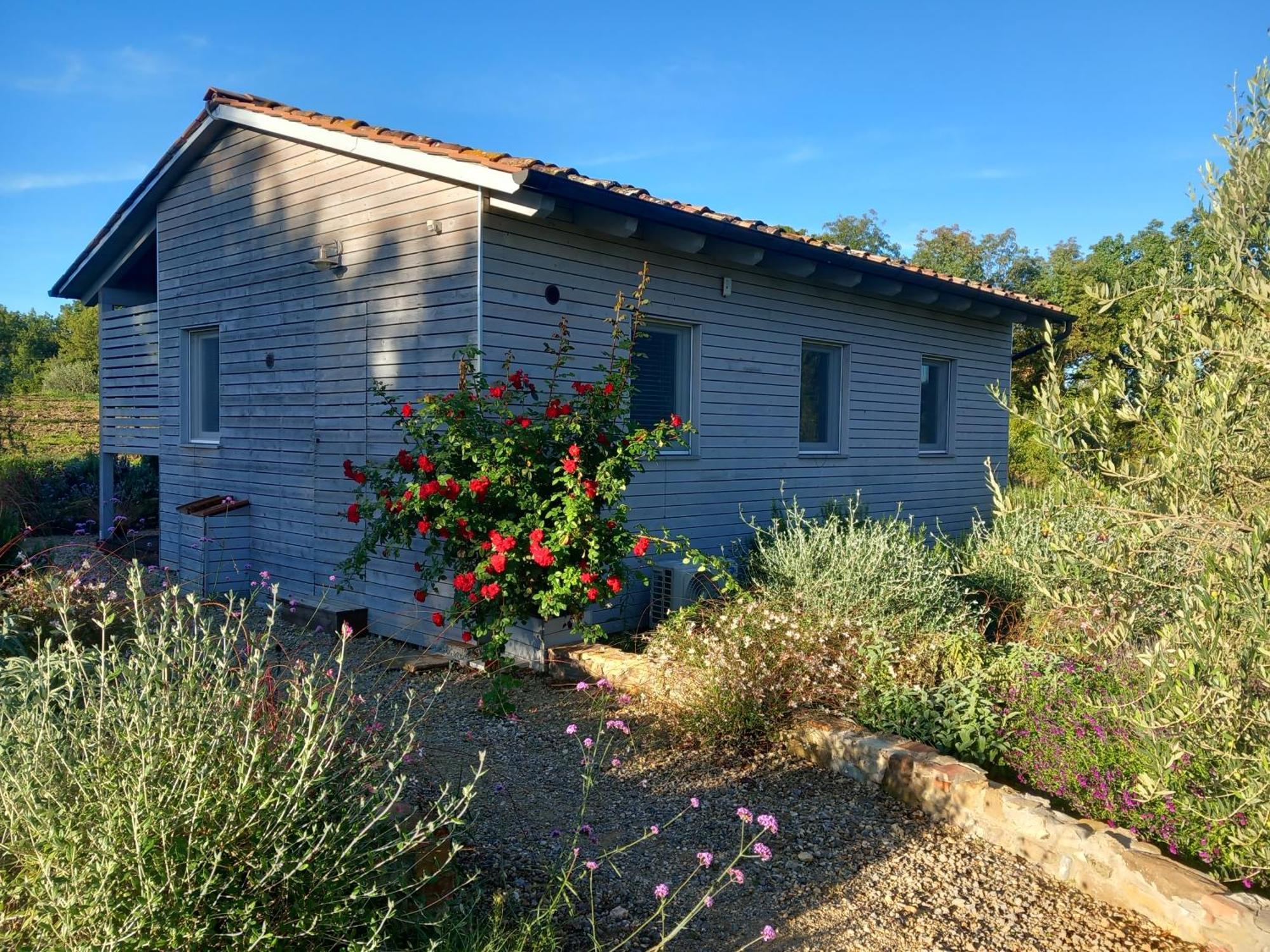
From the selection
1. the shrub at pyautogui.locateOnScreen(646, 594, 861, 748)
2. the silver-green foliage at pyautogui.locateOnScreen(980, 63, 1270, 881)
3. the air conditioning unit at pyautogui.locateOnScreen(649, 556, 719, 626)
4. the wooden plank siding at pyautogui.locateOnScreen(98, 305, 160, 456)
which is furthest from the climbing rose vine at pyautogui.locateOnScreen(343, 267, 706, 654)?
the wooden plank siding at pyautogui.locateOnScreen(98, 305, 160, 456)

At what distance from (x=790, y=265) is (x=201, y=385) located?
6478 millimetres

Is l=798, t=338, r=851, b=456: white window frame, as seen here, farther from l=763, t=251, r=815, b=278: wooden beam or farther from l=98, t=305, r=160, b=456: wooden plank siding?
l=98, t=305, r=160, b=456: wooden plank siding

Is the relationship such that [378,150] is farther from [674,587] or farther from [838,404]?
[838,404]

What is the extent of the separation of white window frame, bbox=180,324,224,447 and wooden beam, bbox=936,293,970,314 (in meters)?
8.13

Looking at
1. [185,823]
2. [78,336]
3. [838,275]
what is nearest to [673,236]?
[838,275]

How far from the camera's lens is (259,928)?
2.19m

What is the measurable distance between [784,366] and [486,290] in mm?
3515

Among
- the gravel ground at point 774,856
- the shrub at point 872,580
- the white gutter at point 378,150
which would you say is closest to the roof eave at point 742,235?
the white gutter at point 378,150

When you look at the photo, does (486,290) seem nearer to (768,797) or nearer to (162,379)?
(768,797)

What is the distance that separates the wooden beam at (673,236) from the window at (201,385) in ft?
17.3

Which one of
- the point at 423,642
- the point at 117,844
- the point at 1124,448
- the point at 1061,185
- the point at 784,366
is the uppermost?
the point at 1061,185

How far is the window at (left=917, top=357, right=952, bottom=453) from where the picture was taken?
11.1 metres

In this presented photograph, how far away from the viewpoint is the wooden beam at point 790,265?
26.9 feet

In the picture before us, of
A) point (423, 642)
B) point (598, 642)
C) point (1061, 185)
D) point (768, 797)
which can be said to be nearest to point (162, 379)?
point (423, 642)
